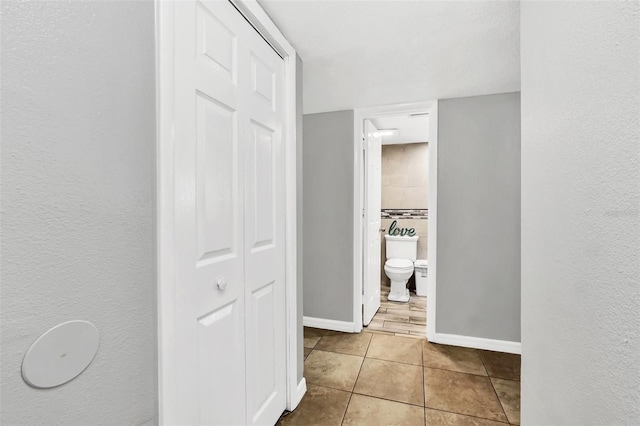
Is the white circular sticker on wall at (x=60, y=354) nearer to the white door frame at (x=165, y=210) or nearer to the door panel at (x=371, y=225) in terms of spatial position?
the white door frame at (x=165, y=210)

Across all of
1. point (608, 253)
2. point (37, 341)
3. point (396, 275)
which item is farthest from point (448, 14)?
point (396, 275)

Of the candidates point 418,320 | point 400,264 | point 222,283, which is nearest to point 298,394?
point 222,283

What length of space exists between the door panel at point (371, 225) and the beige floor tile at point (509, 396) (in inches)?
51.6

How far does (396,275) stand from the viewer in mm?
3922

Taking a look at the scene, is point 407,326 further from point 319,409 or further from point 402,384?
point 319,409

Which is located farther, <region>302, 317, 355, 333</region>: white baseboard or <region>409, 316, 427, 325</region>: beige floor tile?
<region>409, 316, 427, 325</region>: beige floor tile

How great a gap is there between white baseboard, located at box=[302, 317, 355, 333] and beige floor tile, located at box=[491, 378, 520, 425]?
4.13 ft

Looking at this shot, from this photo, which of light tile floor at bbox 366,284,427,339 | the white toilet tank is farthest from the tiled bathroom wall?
light tile floor at bbox 366,284,427,339

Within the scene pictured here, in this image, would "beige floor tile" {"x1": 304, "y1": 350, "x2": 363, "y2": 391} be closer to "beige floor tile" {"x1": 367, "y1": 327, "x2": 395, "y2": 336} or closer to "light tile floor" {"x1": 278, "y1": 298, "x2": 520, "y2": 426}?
"light tile floor" {"x1": 278, "y1": 298, "x2": 520, "y2": 426}

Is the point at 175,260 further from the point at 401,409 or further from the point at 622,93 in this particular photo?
the point at 401,409

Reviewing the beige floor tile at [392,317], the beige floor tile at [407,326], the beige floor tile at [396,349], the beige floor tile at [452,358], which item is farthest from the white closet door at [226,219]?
the beige floor tile at [392,317]

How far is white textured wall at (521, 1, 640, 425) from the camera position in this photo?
634 mm

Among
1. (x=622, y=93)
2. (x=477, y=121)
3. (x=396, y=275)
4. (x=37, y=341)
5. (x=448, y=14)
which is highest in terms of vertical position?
(x=448, y=14)

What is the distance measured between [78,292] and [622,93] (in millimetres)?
1305
